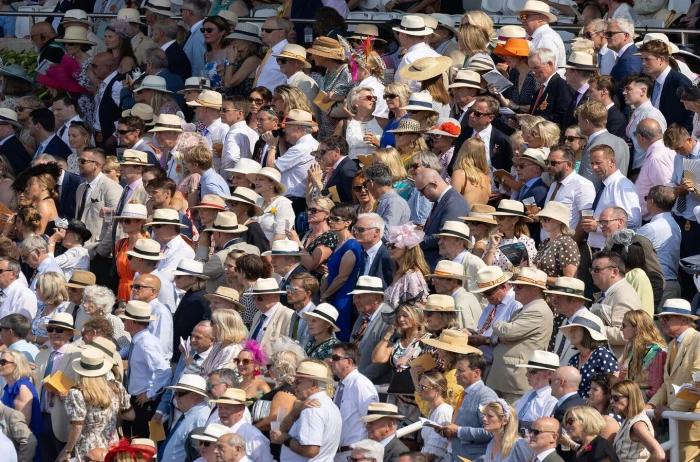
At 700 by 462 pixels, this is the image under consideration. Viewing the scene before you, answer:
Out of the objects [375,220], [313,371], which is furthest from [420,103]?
[313,371]

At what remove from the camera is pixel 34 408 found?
1800 cm

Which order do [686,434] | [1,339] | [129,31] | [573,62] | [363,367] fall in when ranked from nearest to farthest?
[686,434]
[363,367]
[1,339]
[573,62]
[129,31]

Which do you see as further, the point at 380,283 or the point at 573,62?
the point at 573,62

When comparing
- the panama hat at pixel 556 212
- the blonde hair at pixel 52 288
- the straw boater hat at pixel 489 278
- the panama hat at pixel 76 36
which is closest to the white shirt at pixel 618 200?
the panama hat at pixel 556 212

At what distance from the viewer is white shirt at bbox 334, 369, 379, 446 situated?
656 inches

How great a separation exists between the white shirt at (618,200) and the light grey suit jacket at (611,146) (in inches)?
17.4

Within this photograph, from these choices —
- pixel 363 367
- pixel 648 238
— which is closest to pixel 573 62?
pixel 648 238

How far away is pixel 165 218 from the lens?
19953 mm

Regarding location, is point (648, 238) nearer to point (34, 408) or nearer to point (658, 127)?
point (658, 127)

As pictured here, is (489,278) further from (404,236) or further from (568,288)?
(404,236)

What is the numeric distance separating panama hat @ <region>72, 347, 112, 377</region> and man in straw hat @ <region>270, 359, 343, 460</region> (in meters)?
1.73

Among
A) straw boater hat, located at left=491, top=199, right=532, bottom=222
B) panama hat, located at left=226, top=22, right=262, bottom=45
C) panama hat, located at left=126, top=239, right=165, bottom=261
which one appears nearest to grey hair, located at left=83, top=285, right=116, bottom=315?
panama hat, located at left=126, top=239, right=165, bottom=261

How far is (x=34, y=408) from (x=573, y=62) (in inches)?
245

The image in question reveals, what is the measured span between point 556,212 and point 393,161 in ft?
6.69
